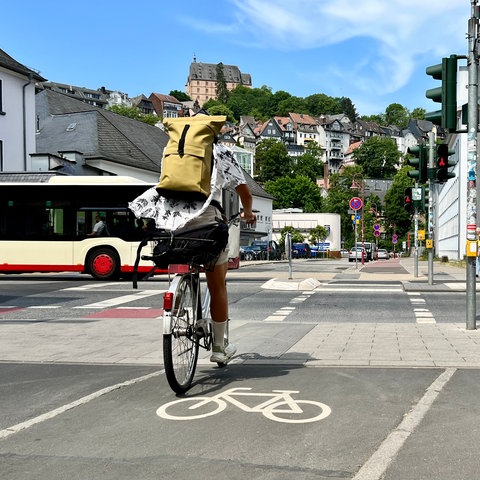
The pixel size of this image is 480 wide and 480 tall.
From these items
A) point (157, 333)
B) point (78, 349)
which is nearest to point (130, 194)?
point (157, 333)

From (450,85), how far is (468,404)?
5.59 m

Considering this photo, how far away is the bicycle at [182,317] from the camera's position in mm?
5082

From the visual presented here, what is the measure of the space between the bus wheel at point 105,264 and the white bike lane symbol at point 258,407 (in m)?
15.4

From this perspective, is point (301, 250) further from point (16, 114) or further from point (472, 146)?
point (472, 146)

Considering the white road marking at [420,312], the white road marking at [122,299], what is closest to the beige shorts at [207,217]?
the white road marking at [420,312]

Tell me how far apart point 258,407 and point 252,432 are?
666 millimetres

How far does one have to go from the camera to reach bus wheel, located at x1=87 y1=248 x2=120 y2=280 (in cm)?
2050

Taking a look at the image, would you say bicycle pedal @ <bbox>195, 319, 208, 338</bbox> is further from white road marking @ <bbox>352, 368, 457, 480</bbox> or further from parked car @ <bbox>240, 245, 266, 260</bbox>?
parked car @ <bbox>240, 245, 266, 260</bbox>

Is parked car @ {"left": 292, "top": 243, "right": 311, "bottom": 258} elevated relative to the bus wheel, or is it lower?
lower

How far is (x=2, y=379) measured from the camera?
6.36m

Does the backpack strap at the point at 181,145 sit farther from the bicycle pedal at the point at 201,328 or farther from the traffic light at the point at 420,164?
the traffic light at the point at 420,164

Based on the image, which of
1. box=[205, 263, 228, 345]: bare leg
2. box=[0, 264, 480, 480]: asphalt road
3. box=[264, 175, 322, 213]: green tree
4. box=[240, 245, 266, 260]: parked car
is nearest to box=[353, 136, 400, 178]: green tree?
box=[264, 175, 322, 213]: green tree

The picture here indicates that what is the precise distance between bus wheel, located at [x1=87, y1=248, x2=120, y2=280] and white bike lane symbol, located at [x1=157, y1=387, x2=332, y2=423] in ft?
50.6

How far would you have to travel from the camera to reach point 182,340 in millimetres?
5363
